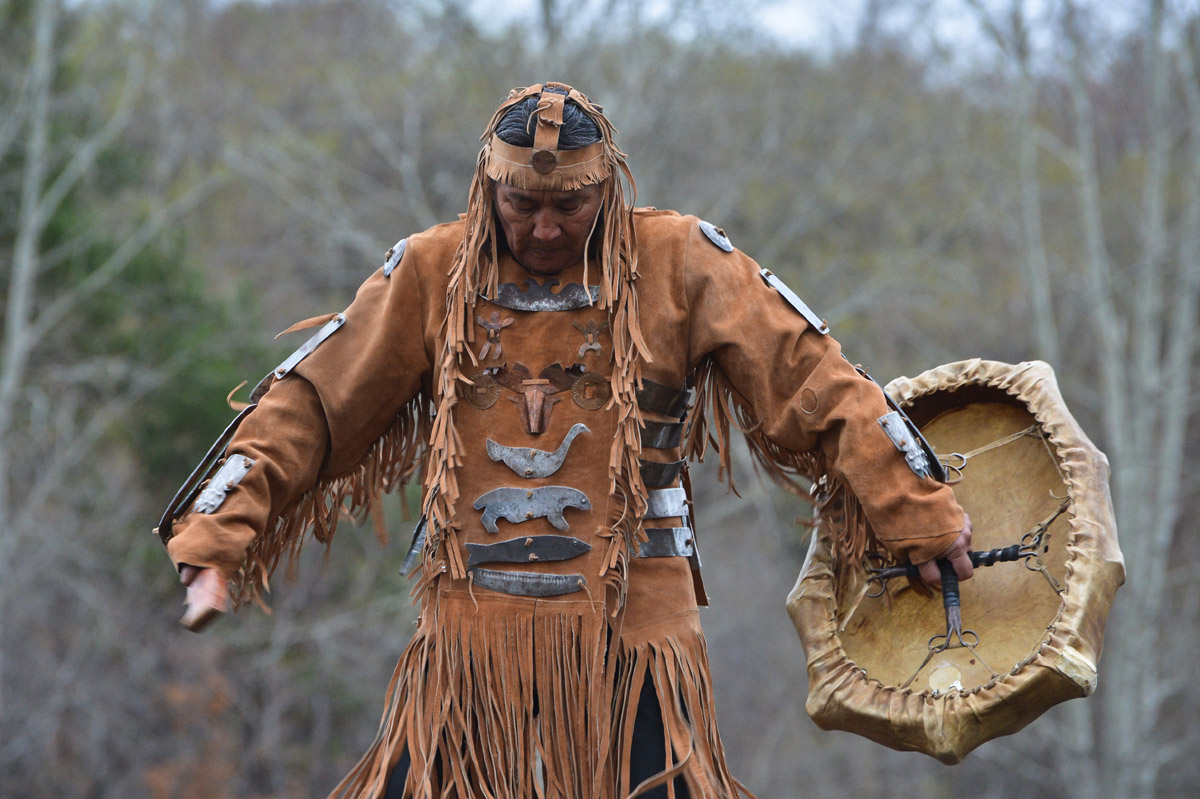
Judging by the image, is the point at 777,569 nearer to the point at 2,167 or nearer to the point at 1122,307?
the point at 1122,307

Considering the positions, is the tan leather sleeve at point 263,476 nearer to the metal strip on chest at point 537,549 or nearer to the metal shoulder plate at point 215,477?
the metal shoulder plate at point 215,477

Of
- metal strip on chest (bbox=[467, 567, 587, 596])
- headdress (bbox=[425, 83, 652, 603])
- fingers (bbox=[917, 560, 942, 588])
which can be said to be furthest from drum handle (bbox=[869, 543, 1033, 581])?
metal strip on chest (bbox=[467, 567, 587, 596])

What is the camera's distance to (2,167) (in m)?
12.4

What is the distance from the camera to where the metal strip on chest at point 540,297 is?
2861 millimetres

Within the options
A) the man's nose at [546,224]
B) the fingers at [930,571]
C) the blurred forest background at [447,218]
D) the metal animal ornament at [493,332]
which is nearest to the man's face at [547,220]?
the man's nose at [546,224]

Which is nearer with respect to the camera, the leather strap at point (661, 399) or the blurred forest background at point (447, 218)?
the leather strap at point (661, 399)

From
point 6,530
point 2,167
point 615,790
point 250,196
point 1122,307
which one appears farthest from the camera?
point 250,196

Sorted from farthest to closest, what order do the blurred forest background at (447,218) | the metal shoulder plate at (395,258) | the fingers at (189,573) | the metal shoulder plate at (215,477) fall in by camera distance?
1. the blurred forest background at (447,218)
2. the metal shoulder plate at (395,258)
3. the metal shoulder plate at (215,477)
4. the fingers at (189,573)

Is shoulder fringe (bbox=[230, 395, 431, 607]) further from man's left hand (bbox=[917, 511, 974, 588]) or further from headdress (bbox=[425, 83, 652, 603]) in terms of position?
man's left hand (bbox=[917, 511, 974, 588])

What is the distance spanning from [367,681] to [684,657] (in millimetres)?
9209

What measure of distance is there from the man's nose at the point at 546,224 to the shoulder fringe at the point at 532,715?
0.76 metres

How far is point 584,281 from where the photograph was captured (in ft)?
9.11

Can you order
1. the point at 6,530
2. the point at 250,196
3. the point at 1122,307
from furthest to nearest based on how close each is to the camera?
the point at 250,196 → the point at 1122,307 → the point at 6,530

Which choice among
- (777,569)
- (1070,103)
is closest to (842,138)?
(1070,103)
